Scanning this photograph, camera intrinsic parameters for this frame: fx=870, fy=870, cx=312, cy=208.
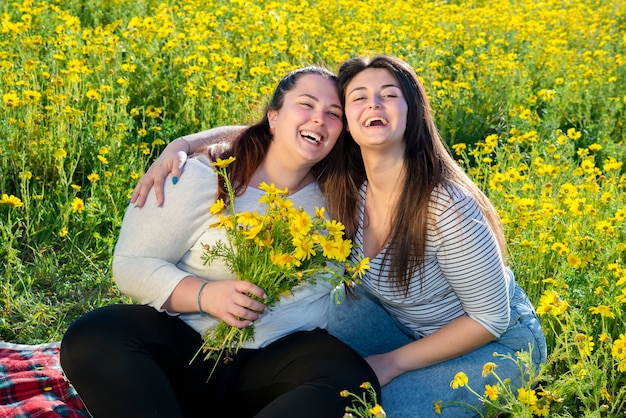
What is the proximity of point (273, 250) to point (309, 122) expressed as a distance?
54 cm

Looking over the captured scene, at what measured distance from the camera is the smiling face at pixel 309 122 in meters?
2.52

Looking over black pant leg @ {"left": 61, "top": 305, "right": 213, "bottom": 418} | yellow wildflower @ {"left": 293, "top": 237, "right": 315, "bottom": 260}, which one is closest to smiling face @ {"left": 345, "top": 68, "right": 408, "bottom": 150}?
yellow wildflower @ {"left": 293, "top": 237, "right": 315, "bottom": 260}

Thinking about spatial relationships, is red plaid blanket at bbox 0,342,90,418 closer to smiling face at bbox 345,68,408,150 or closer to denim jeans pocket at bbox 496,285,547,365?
smiling face at bbox 345,68,408,150

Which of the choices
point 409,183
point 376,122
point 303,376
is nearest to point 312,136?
point 376,122

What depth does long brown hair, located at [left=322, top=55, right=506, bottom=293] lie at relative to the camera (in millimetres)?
2443

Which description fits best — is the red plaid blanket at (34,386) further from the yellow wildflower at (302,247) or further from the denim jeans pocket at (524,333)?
the denim jeans pocket at (524,333)

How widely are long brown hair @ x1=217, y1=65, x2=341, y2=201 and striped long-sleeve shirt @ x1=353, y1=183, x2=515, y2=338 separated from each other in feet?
1.21

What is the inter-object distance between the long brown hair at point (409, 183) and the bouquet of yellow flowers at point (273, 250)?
9.2 inches

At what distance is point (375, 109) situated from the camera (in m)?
2.42

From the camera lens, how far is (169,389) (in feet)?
7.23

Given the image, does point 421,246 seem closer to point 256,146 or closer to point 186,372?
point 256,146

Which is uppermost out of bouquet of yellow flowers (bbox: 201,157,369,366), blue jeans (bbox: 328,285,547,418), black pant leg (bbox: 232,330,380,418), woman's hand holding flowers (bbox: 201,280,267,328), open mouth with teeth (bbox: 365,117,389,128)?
open mouth with teeth (bbox: 365,117,389,128)

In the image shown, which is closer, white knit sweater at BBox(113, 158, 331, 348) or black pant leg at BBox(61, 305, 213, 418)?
black pant leg at BBox(61, 305, 213, 418)

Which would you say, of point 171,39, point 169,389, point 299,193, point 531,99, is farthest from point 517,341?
point 171,39
